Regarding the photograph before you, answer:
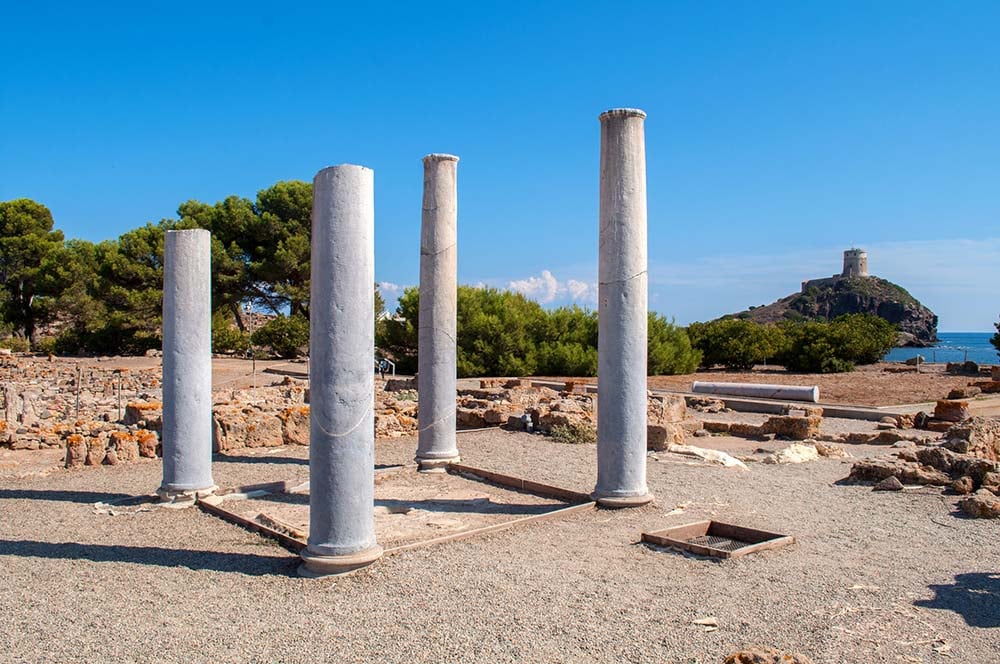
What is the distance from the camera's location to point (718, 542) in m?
6.79

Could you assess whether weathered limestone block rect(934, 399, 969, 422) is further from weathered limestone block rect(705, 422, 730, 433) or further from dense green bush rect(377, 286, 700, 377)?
dense green bush rect(377, 286, 700, 377)

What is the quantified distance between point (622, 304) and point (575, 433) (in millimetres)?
5561

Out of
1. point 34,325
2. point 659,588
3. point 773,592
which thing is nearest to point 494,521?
point 659,588

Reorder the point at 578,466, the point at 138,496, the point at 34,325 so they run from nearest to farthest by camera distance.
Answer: the point at 138,496 < the point at 578,466 < the point at 34,325

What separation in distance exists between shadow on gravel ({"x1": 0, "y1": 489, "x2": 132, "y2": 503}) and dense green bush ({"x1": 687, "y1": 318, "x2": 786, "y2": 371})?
25.1 m

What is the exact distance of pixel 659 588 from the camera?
17.7 feet

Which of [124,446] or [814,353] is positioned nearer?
[124,446]

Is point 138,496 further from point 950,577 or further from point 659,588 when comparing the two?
point 950,577

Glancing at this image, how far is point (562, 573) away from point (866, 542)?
8.37 ft

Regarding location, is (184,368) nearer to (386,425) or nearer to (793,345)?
(386,425)

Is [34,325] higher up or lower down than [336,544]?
higher up

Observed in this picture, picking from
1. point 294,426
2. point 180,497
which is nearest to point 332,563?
point 180,497

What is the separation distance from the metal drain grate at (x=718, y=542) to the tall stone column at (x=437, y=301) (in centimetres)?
398

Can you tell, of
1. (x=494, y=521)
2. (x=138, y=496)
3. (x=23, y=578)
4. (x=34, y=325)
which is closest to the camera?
(x=23, y=578)
